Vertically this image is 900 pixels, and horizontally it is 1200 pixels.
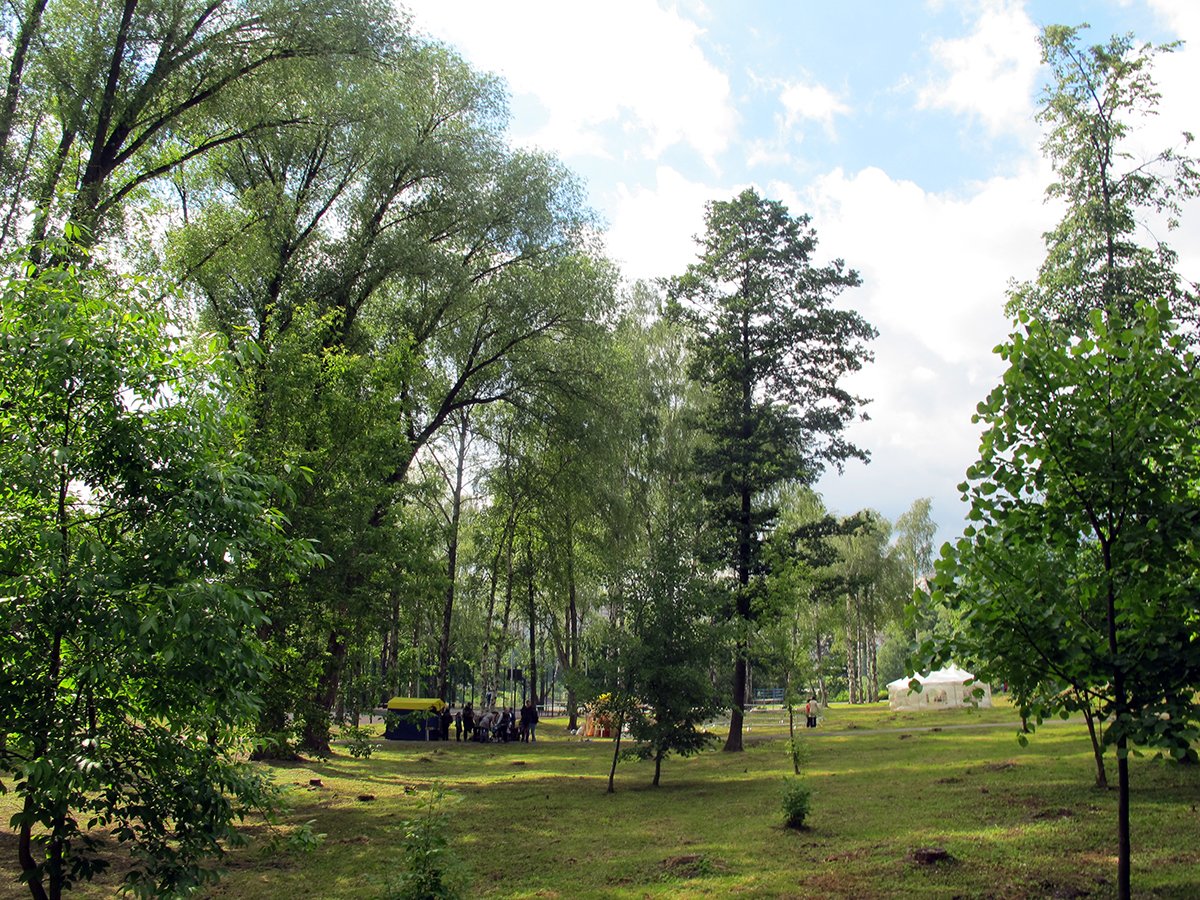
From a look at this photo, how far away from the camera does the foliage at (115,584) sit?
4465mm

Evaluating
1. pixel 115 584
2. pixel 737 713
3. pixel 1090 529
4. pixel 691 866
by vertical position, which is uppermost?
pixel 1090 529

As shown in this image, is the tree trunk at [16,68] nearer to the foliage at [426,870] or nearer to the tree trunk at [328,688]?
the tree trunk at [328,688]

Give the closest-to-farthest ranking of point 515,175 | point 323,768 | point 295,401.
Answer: point 295,401 < point 323,768 < point 515,175

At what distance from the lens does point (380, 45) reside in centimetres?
1620

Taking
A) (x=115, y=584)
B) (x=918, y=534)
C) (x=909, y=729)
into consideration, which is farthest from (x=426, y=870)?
(x=918, y=534)

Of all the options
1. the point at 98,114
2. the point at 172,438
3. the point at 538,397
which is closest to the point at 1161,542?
the point at 172,438

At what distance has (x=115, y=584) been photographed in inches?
172

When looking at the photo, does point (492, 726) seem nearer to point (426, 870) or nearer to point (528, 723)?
point (528, 723)

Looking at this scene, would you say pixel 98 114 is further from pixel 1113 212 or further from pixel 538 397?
pixel 1113 212

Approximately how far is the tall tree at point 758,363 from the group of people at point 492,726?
10502 mm

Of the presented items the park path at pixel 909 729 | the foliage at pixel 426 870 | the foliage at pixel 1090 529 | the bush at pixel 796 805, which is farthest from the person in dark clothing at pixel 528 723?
the foliage at pixel 1090 529

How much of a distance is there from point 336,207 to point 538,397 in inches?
288

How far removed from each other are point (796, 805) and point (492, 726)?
21.9m

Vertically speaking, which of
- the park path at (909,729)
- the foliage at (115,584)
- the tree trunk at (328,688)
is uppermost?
the foliage at (115,584)
